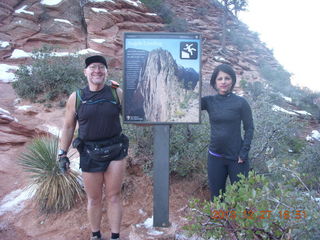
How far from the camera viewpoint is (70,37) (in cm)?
1422

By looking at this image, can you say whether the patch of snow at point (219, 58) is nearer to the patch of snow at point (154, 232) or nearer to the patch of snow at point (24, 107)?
the patch of snow at point (24, 107)


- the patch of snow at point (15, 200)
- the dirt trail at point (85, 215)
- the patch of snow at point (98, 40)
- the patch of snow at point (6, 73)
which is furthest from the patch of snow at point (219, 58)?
the patch of snow at point (15, 200)

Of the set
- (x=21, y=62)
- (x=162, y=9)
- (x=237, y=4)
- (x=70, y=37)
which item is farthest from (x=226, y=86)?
(x=237, y=4)

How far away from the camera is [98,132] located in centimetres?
275

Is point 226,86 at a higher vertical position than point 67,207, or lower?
higher

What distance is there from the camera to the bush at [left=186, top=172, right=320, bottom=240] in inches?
70.4

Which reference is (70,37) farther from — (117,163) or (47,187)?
(117,163)

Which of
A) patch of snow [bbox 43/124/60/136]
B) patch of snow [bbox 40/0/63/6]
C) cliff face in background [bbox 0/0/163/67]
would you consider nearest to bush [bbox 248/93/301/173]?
patch of snow [bbox 43/124/60/136]

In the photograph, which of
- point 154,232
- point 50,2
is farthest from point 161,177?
point 50,2

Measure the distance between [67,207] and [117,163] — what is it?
6.88 feet

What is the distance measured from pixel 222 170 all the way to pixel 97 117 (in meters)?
1.29

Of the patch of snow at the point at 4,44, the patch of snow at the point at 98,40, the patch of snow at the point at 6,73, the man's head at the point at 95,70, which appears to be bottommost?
the man's head at the point at 95,70

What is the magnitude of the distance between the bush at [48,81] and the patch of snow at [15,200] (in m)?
3.87

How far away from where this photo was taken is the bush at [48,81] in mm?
8926
